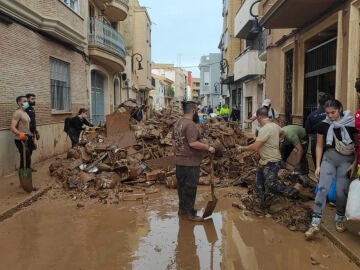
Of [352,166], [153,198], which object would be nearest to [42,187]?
[153,198]

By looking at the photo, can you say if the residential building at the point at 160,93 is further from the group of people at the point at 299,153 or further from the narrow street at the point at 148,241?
the group of people at the point at 299,153

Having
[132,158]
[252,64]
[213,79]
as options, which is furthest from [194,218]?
[213,79]

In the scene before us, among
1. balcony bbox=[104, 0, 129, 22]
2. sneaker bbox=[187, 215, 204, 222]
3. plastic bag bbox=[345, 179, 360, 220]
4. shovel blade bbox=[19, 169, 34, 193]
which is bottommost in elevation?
sneaker bbox=[187, 215, 204, 222]

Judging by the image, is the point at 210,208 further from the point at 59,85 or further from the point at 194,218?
the point at 59,85

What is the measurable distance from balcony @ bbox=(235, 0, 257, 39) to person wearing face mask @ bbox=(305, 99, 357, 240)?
14322 millimetres

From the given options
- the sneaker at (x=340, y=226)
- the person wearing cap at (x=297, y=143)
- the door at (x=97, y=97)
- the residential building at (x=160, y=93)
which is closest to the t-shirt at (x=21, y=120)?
the person wearing cap at (x=297, y=143)

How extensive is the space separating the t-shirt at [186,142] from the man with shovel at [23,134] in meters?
3.17

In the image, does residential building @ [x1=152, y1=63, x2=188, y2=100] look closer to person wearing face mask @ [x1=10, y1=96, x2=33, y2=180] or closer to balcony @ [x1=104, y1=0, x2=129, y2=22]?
balcony @ [x1=104, y1=0, x2=129, y2=22]

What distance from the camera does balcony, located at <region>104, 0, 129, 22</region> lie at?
20562 millimetres

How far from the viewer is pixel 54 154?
1278 centimetres

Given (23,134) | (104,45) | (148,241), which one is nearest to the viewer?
(148,241)

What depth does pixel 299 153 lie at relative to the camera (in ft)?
23.7

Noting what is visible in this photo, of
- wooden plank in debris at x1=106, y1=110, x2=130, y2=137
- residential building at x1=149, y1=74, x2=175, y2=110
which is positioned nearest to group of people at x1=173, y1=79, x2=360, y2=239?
wooden plank in debris at x1=106, y1=110, x2=130, y2=137

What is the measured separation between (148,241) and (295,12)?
650 centimetres
